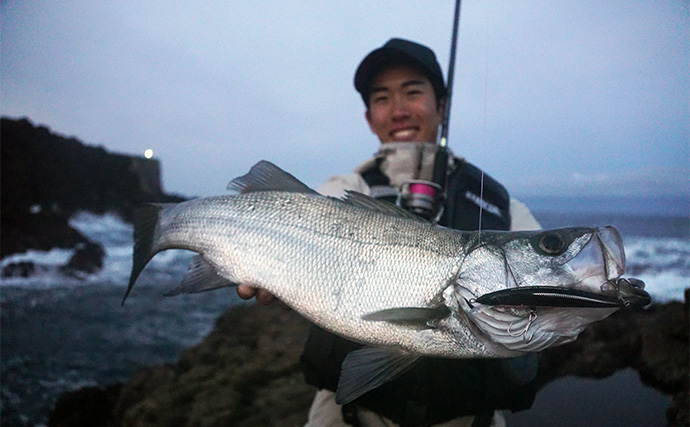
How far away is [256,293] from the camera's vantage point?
2084 millimetres

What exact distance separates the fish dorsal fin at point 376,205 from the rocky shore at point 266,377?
128 inches

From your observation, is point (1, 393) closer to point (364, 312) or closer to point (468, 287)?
point (364, 312)

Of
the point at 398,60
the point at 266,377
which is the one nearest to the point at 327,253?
the point at 398,60

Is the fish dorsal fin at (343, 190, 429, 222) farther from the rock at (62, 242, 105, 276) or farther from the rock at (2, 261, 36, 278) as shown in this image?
the rock at (2, 261, 36, 278)

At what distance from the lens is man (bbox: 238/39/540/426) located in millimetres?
2107

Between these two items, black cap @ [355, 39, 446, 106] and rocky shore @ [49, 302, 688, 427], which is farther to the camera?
rocky shore @ [49, 302, 688, 427]

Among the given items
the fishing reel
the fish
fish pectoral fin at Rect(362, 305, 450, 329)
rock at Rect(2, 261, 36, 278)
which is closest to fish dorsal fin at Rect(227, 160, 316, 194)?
the fish

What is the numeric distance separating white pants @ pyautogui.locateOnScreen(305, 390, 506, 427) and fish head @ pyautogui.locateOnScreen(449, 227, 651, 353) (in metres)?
1.06

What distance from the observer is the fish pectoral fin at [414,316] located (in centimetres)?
165

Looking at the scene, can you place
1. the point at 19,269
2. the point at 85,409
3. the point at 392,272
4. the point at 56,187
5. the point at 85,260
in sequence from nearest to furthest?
the point at 392,272 → the point at 85,409 → the point at 19,269 → the point at 85,260 → the point at 56,187

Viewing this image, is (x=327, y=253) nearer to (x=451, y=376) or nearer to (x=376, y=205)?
(x=376, y=205)

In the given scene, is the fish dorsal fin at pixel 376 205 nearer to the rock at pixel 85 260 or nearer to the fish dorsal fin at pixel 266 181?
the fish dorsal fin at pixel 266 181

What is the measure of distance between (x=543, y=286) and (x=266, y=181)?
1550mm

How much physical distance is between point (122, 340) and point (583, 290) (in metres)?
9.83
